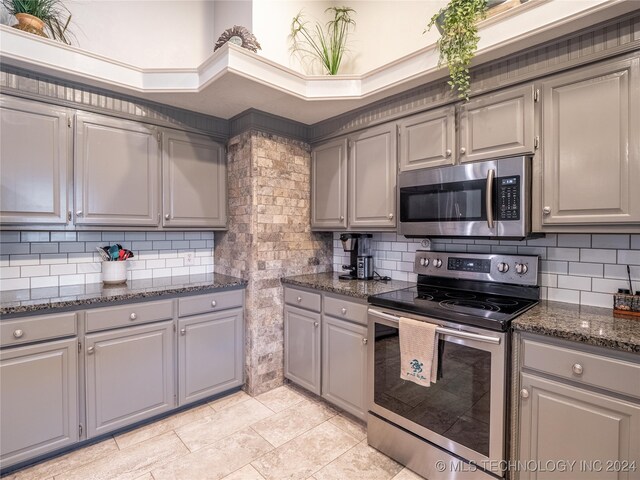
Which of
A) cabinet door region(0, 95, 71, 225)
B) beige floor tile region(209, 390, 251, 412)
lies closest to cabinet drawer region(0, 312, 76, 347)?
cabinet door region(0, 95, 71, 225)

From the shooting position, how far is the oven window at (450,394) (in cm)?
158

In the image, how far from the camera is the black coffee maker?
2762 millimetres

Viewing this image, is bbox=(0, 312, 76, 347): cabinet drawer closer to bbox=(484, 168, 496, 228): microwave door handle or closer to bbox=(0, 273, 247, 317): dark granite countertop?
bbox=(0, 273, 247, 317): dark granite countertop

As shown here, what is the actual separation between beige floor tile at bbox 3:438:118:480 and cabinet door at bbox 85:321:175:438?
9 cm

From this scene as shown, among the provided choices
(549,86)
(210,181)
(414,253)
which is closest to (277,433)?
(414,253)

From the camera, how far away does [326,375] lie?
97.3 inches

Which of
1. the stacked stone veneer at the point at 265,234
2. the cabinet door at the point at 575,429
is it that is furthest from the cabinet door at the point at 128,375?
the cabinet door at the point at 575,429

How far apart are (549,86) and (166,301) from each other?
2.72m

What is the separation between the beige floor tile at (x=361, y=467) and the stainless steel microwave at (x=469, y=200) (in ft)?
4.73

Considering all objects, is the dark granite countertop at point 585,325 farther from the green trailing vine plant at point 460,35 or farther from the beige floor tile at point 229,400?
the beige floor tile at point 229,400

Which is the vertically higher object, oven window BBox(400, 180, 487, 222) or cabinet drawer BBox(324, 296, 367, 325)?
oven window BBox(400, 180, 487, 222)

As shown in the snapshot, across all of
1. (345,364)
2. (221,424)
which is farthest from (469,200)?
(221,424)

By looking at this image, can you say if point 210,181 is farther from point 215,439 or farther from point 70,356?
point 215,439

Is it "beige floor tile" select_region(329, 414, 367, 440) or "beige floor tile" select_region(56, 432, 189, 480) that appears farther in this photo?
"beige floor tile" select_region(329, 414, 367, 440)
